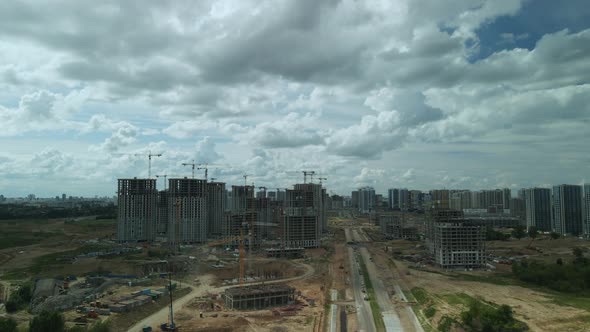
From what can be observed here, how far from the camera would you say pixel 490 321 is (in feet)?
124

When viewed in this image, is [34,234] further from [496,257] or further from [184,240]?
[496,257]

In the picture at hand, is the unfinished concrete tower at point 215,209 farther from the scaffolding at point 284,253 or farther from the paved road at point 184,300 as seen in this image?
the paved road at point 184,300

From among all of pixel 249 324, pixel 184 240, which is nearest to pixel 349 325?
pixel 249 324

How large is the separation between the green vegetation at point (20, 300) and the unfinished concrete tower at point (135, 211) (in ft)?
200

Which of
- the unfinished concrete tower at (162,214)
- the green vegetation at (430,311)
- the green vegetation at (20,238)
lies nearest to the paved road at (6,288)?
the green vegetation at (20,238)

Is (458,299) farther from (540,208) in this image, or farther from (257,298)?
(540,208)

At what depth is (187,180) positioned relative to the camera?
115m

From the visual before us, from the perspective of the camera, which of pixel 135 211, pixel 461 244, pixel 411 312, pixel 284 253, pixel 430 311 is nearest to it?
pixel 430 311

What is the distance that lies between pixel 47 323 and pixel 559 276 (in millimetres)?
62495

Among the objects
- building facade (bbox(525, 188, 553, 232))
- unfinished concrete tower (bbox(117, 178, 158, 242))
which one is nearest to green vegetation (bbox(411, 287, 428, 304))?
unfinished concrete tower (bbox(117, 178, 158, 242))

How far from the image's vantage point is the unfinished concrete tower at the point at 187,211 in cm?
10950

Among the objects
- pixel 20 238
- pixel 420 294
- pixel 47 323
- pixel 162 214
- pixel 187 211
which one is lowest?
pixel 420 294

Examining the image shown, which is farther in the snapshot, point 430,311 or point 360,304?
point 360,304

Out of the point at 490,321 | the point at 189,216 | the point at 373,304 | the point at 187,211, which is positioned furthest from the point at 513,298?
the point at 187,211
